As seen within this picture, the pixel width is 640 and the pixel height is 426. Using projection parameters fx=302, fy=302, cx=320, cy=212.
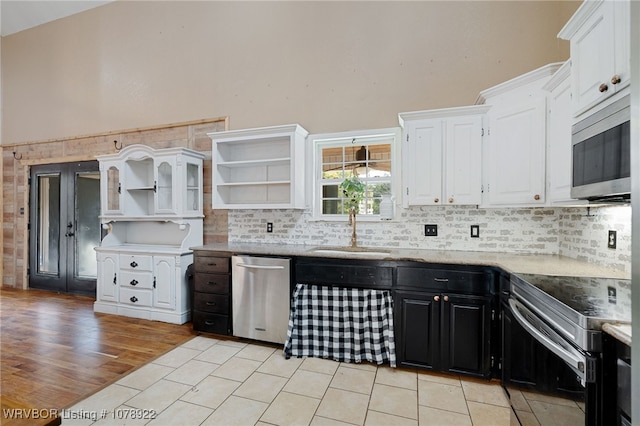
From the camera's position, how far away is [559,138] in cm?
218

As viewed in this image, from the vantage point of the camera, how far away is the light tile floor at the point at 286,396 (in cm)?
190

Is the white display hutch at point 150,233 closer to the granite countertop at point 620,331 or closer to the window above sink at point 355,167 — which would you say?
the window above sink at point 355,167

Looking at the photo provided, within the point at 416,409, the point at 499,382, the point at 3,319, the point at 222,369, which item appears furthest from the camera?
the point at 3,319

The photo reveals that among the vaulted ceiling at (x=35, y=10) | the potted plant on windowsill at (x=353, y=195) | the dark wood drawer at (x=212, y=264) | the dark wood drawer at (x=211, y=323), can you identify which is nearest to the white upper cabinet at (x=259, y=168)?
the potted plant on windowsill at (x=353, y=195)

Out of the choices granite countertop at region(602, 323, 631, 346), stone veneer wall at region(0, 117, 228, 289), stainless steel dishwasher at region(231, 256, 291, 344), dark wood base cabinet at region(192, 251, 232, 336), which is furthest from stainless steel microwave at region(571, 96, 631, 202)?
stone veneer wall at region(0, 117, 228, 289)

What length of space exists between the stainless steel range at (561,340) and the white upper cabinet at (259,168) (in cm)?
224

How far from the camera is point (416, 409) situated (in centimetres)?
200

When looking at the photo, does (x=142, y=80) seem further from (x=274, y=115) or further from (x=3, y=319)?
(x=3, y=319)

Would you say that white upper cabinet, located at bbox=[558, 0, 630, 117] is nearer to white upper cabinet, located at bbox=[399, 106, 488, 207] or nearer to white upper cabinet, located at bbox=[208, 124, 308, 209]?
white upper cabinet, located at bbox=[399, 106, 488, 207]

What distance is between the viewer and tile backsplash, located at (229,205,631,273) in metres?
2.12

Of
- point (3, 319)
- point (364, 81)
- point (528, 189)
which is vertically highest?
point (364, 81)

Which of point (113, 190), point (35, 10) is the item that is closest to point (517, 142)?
point (113, 190)

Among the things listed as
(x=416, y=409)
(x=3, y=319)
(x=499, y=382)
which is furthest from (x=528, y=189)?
(x=3, y=319)

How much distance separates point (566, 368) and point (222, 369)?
7.56ft
